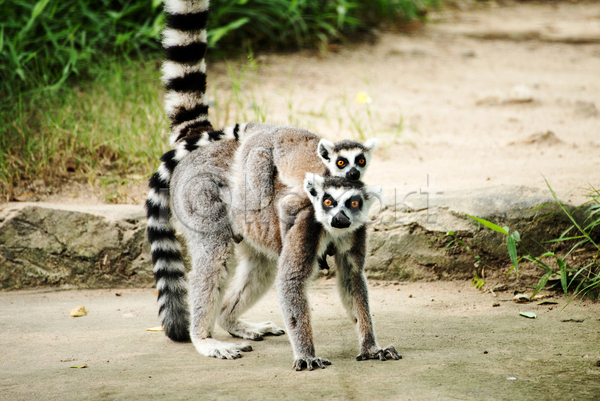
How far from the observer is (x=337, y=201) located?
2.98m

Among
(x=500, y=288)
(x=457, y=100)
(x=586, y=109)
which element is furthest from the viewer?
(x=457, y=100)

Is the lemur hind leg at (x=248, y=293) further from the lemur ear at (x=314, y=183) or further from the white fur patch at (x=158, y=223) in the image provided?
the lemur ear at (x=314, y=183)

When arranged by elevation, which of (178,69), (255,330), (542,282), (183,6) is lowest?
(255,330)

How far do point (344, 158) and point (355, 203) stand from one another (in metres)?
0.33

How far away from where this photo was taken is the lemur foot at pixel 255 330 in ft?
11.8

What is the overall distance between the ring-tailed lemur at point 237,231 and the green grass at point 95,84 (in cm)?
161

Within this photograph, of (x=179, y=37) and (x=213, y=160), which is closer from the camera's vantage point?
(x=213, y=160)

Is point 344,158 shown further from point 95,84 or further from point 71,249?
point 95,84

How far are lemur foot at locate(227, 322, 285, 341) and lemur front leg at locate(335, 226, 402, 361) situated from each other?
2.15 ft

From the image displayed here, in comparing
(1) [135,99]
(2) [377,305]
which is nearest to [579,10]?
(1) [135,99]

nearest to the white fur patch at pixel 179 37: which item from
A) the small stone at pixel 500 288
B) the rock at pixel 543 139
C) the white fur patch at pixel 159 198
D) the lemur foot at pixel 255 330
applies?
the white fur patch at pixel 159 198

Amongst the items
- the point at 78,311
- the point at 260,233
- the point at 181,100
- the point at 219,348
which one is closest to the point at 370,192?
the point at 260,233

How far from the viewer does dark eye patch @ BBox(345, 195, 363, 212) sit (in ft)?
9.86

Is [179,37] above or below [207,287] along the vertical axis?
above
